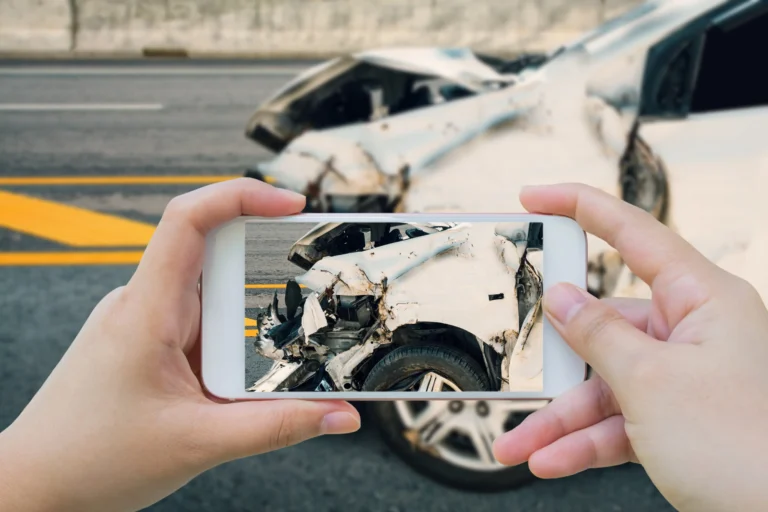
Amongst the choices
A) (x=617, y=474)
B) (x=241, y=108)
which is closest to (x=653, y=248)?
(x=617, y=474)

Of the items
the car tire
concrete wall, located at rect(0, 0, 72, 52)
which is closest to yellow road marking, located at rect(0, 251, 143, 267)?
the car tire

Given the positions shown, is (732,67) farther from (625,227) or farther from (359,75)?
(359,75)

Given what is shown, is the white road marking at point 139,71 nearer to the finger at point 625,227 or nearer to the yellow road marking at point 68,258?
the yellow road marking at point 68,258

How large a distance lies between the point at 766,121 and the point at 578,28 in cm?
352

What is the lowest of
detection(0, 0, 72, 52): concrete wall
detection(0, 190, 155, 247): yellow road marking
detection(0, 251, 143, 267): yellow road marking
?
detection(0, 251, 143, 267): yellow road marking

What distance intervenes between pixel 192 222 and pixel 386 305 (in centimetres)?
40

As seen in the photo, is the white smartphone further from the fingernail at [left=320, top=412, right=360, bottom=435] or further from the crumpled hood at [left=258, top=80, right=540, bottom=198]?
the crumpled hood at [left=258, top=80, right=540, bottom=198]

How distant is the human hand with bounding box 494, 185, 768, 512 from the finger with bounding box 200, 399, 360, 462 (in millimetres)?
377

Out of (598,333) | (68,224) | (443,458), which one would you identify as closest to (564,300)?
(598,333)

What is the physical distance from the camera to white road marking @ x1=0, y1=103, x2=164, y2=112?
433 cm

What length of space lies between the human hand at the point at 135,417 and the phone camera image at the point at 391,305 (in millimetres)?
123

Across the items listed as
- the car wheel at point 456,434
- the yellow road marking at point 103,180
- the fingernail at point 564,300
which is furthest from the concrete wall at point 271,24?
the fingernail at point 564,300

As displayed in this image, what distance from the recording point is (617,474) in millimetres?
2119

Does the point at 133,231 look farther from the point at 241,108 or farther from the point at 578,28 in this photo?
the point at 578,28
